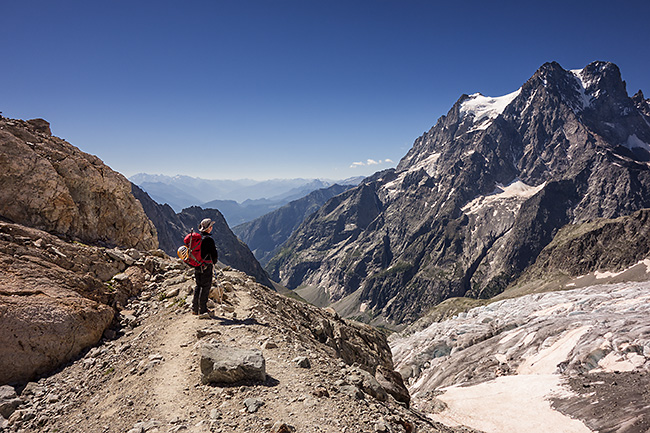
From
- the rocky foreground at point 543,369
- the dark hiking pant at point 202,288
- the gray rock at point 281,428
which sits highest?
the dark hiking pant at point 202,288

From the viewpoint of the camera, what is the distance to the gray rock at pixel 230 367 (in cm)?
869

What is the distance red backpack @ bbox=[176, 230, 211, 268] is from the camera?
43.0ft

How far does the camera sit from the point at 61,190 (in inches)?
658

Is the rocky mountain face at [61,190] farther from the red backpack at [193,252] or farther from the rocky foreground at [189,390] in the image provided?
the red backpack at [193,252]

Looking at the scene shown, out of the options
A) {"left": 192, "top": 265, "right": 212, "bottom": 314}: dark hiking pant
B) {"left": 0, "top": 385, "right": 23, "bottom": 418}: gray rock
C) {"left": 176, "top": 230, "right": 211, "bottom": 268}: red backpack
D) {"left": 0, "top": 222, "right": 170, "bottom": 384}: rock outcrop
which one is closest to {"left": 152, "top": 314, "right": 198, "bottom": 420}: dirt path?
{"left": 192, "top": 265, "right": 212, "bottom": 314}: dark hiking pant

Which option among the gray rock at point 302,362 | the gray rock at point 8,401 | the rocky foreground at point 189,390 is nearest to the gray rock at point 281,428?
the rocky foreground at point 189,390

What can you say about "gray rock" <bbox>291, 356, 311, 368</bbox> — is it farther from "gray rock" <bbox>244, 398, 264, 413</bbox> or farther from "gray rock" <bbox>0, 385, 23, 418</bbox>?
"gray rock" <bbox>0, 385, 23, 418</bbox>

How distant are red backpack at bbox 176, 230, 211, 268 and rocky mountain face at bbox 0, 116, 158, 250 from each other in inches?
311

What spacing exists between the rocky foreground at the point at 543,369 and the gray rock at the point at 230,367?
1097 inches

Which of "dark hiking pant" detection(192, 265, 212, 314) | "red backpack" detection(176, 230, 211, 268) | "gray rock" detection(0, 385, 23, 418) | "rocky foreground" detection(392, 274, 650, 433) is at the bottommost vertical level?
"rocky foreground" detection(392, 274, 650, 433)

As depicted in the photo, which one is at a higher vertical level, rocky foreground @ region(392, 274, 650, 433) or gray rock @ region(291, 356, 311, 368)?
gray rock @ region(291, 356, 311, 368)

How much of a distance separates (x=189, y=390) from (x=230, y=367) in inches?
48.7

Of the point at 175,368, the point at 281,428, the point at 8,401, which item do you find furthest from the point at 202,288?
the point at 281,428

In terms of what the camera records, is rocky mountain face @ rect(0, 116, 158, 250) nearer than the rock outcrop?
No
